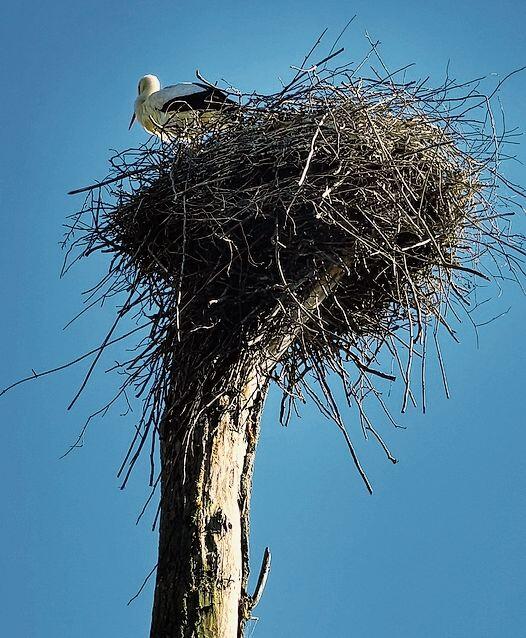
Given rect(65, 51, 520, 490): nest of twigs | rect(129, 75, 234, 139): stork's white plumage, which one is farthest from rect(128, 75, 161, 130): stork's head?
rect(65, 51, 520, 490): nest of twigs

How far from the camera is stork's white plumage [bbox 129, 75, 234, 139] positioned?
3168mm

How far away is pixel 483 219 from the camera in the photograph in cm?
313

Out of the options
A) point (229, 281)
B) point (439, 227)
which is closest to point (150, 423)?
point (229, 281)

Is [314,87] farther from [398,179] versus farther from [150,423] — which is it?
[150,423]

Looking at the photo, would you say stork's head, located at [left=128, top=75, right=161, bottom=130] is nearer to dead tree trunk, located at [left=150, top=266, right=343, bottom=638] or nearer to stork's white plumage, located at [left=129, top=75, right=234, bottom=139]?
stork's white plumage, located at [left=129, top=75, right=234, bottom=139]

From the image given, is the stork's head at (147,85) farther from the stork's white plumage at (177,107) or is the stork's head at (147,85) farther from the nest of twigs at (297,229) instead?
the nest of twigs at (297,229)

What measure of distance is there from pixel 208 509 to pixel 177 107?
233 centimetres

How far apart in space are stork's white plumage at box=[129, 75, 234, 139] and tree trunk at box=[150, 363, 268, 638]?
0.89m

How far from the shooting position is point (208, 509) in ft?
8.29

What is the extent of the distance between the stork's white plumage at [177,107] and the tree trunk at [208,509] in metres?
0.89

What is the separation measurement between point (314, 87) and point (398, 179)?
427mm

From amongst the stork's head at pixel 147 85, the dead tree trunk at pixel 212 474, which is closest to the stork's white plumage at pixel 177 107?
the stork's head at pixel 147 85

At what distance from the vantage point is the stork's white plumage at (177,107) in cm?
317

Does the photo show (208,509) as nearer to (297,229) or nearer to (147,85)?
(297,229)
